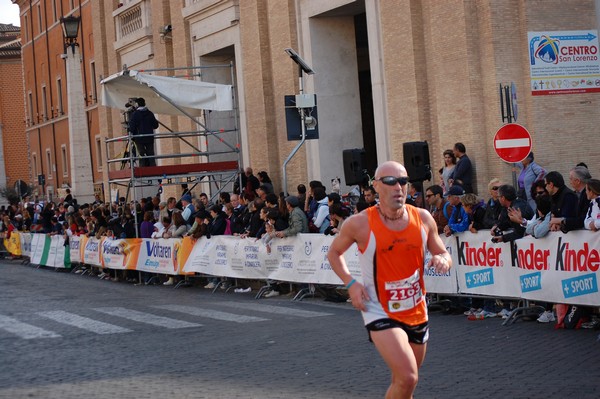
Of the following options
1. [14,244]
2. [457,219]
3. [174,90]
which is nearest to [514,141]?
[457,219]

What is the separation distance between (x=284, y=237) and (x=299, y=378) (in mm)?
8915

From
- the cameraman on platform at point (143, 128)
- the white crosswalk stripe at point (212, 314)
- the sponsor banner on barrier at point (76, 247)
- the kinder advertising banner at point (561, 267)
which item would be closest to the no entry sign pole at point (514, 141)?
the kinder advertising banner at point (561, 267)

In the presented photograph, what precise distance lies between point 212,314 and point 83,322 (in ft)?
6.49

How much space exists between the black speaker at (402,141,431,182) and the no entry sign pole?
5.34ft

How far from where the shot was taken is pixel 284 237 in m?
20.3

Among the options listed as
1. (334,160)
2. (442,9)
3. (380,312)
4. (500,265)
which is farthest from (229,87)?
(380,312)

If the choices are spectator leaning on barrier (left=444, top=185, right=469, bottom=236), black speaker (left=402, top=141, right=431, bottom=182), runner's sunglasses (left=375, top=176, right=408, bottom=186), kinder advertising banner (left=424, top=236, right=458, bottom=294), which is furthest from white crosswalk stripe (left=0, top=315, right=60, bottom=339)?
runner's sunglasses (left=375, top=176, right=408, bottom=186)

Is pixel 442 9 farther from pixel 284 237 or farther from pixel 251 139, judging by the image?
pixel 251 139

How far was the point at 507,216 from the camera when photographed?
1520 cm

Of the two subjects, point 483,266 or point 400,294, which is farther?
point 483,266

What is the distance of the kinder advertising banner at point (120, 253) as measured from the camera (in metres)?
27.2

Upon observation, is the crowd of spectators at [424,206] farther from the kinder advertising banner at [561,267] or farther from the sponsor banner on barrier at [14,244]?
the sponsor banner on barrier at [14,244]

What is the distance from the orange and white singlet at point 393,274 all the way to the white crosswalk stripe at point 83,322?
861 cm

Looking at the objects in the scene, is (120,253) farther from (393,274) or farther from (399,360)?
(399,360)
